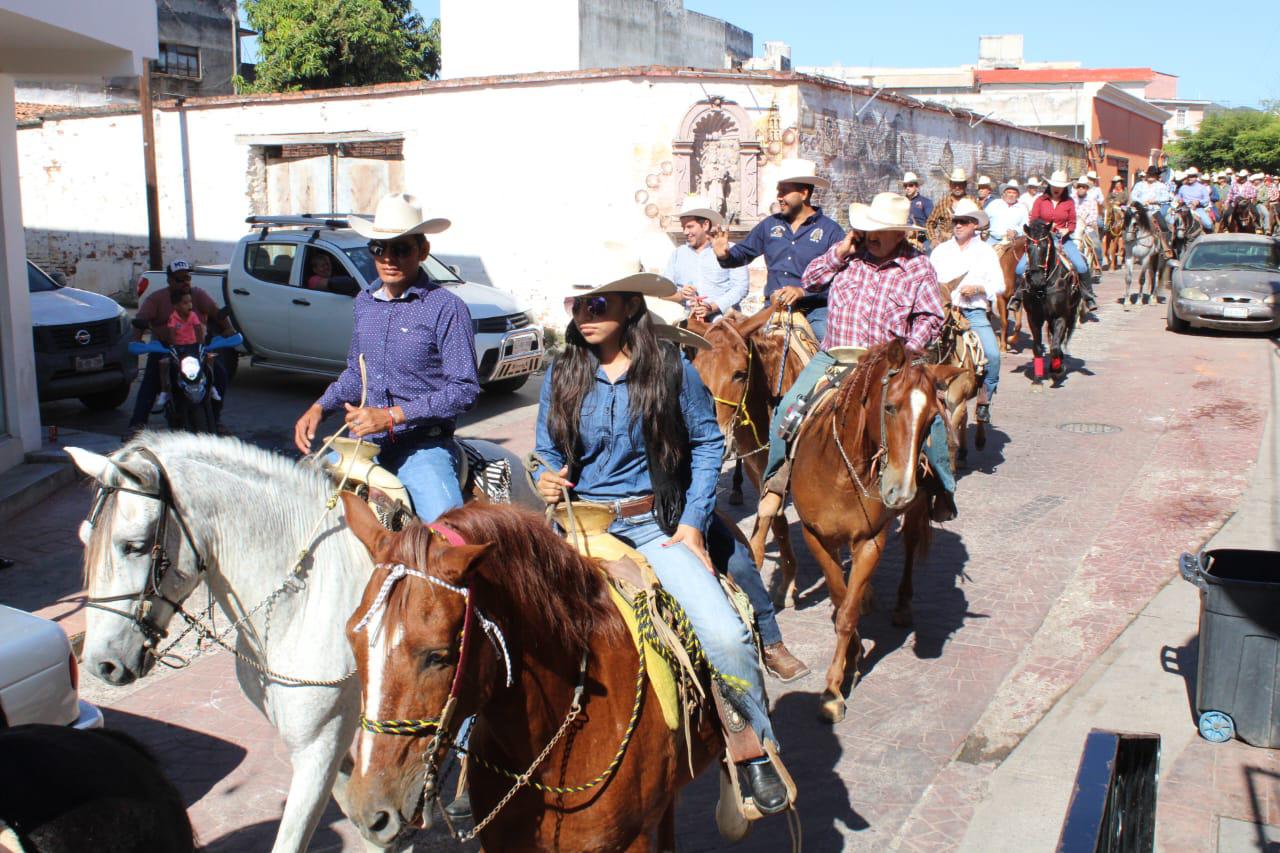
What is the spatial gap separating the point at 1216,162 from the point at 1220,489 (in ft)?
181

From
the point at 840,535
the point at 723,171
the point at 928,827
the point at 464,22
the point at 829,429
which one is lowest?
the point at 928,827

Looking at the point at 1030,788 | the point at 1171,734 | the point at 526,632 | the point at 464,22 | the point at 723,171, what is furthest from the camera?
the point at 464,22

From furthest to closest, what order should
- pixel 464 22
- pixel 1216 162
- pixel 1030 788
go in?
1. pixel 1216 162
2. pixel 464 22
3. pixel 1030 788

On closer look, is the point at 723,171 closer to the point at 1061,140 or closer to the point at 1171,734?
the point at 1171,734

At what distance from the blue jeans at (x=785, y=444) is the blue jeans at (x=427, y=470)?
241 cm

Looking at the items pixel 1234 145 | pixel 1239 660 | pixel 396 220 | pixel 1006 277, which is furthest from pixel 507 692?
pixel 1234 145

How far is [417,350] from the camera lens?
502cm

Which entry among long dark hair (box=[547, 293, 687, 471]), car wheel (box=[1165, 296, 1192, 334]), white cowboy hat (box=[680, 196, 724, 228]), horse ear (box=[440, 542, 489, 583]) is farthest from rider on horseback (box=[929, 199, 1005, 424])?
car wheel (box=[1165, 296, 1192, 334])

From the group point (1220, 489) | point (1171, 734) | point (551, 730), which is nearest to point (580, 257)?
point (1220, 489)

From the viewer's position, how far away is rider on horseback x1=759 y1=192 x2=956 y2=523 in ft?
22.4

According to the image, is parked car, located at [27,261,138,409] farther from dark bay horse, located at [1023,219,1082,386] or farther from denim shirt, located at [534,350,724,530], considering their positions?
dark bay horse, located at [1023,219,1082,386]

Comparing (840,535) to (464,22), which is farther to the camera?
(464,22)

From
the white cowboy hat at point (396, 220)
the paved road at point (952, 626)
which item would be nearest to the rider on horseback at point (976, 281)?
the paved road at point (952, 626)

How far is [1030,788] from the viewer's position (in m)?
5.40
